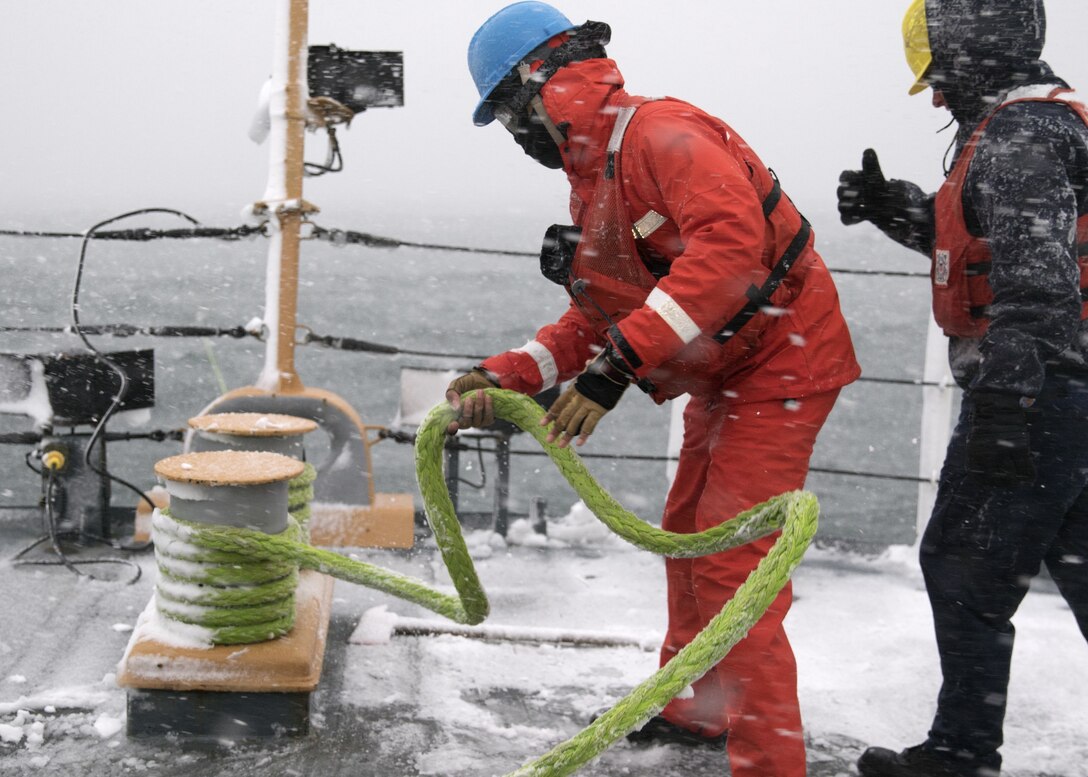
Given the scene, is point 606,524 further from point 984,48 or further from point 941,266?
Answer: point 984,48

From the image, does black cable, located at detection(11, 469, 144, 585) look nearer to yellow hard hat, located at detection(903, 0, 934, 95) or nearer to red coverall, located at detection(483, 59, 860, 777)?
red coverall, located at detection(483, 59, 860, 777)

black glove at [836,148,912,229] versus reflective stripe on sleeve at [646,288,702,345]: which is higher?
black glove at [836,148,912,229]

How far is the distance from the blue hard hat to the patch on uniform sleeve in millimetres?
806

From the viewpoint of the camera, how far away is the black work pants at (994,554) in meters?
1.85

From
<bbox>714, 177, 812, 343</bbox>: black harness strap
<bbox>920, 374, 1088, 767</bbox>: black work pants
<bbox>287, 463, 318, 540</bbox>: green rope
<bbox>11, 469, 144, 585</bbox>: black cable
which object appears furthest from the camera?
<bbox>11, 469, 144, 585</bbox>: black cable

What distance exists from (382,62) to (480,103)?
167cm

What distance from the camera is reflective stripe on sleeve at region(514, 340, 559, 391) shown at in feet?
6.93

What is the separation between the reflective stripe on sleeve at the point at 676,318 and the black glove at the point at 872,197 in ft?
2.27

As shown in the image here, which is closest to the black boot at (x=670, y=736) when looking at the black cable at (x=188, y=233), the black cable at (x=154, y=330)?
the black cable at (x=154, y=330)

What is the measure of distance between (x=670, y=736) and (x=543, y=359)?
831 mm

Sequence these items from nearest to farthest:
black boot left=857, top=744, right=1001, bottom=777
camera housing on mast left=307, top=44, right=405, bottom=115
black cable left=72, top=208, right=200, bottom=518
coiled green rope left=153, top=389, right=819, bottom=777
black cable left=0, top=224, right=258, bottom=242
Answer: coiled green rope left=153, top=389, right=819, bottom=777 → black boot left=857, top=744, right=1001, bottom=777 → black cable left=72, top=208, right=200, bottom=518 → black cable left=0, top=224, right=258, bottom=242 → camera housing on mast left=307, top=44, right=405, bottom=115

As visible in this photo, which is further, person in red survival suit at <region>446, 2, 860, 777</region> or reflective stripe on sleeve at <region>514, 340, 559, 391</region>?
reflective stripe on sleeve at <region>514, 340, 559, 391</region>

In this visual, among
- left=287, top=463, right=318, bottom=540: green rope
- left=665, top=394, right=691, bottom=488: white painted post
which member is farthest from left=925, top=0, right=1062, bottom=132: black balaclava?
left=287, top=463, right=318, bottom=540: green rope

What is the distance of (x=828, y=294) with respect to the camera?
1.87 meters
